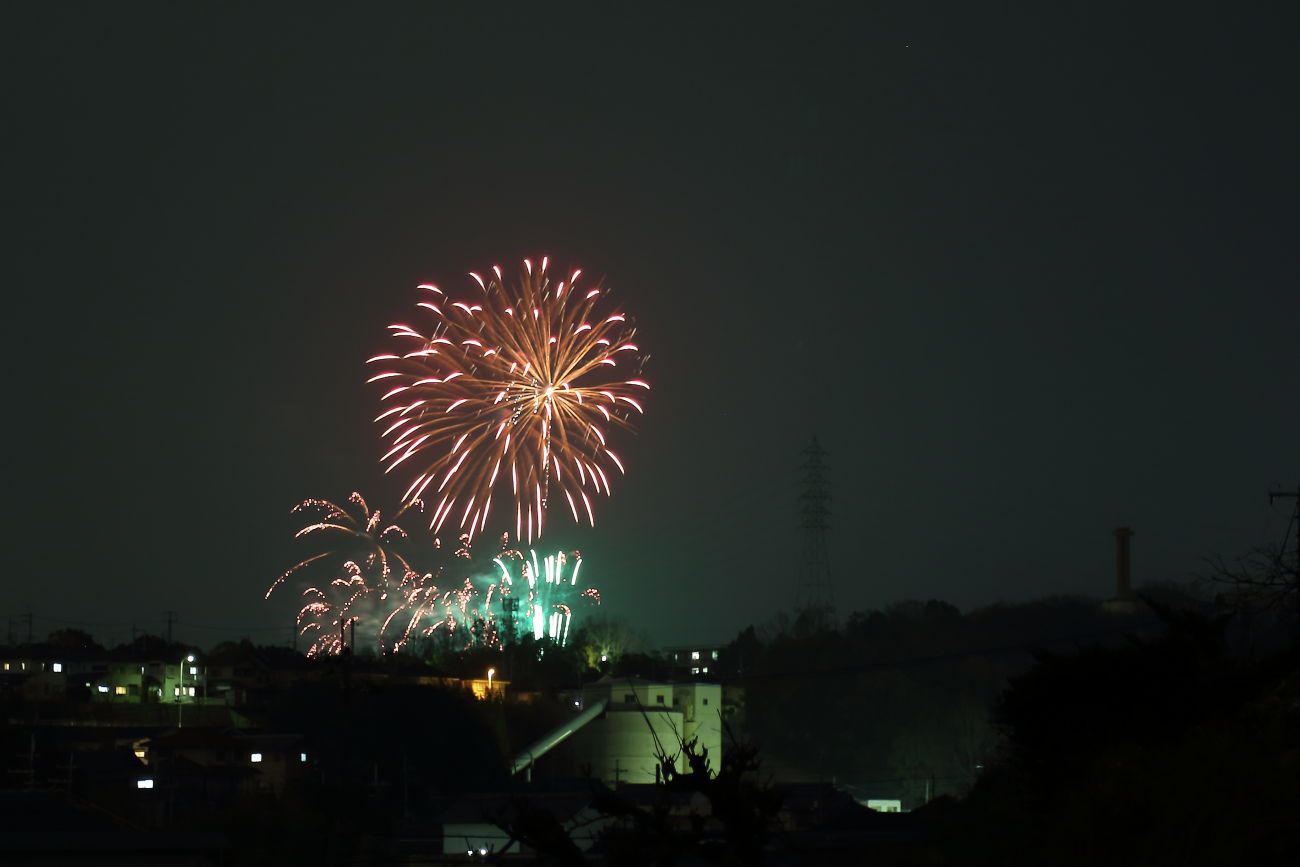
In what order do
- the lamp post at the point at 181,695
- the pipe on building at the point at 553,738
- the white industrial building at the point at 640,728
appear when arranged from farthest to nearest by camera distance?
the white industrial building at the point at 640,728
the lamp post at the point at 181,695
the pipe on building at the point at 553,738

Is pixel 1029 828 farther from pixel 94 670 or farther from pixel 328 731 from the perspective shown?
pixel 94 670

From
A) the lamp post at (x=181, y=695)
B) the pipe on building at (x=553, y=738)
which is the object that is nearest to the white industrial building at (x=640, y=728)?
the pipe on building at (x=553, y=738)

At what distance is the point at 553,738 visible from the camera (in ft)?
215

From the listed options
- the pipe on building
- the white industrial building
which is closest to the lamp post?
the pipe on building

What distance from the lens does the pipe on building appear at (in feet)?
203

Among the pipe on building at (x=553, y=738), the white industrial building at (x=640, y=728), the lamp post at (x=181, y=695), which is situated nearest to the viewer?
the pipe on building at (x=553, y=738)

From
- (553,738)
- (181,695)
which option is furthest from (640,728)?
(181,695)

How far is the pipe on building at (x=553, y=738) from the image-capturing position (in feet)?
203

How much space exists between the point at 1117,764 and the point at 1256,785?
277 centimetres

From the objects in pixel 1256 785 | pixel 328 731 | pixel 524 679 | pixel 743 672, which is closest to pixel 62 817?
pixel 1256 785

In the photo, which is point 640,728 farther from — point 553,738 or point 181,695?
point 181,695

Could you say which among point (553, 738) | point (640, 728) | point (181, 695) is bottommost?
point (553, 738)

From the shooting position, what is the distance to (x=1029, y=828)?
17.7 meters

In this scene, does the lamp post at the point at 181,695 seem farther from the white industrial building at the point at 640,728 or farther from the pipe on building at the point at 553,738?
the white industrial building at the point at 640,728
